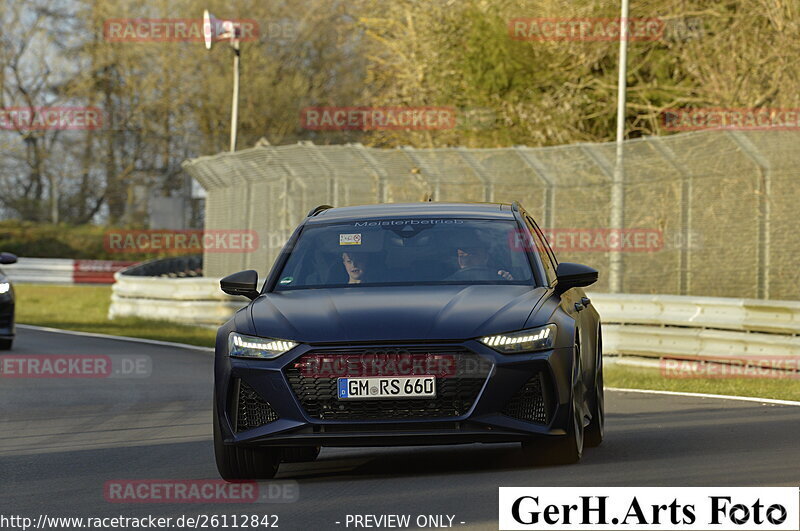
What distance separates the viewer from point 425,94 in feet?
138

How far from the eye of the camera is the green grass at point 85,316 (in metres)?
25.6

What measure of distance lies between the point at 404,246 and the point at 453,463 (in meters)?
1.33

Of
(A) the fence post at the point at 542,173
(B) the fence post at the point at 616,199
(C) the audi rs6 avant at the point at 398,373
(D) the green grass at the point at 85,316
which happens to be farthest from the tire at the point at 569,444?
(A) the fence post at the point at 542,173

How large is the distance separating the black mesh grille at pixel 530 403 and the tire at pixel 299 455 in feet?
5.43

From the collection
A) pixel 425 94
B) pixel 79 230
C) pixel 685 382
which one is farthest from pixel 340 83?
pixel 685 382

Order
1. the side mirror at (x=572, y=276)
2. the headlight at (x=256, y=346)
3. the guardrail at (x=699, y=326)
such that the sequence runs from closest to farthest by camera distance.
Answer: the headlight at (x=256, y=346)
the side mirror at (x=572, y=276)
the guardrail at (x=699, y=326)

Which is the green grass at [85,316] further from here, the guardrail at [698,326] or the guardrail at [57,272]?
the guardrail at [698,326]

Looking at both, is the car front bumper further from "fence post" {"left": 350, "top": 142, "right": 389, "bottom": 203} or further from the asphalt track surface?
"fence post" {"left": 350, "top": 142, "right": 389, "bottom": 203}

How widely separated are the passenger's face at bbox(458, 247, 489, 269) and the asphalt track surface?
3.76ft

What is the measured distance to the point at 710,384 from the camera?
16188mm

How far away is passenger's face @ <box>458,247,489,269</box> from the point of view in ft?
31.2

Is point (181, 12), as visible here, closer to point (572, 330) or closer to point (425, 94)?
point (425, 94)

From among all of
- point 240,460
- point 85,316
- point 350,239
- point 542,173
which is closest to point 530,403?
point 240,460

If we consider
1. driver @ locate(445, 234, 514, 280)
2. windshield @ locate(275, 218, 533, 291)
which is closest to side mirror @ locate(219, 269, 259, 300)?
windshield @ locate(275, 218, 533, 291)
